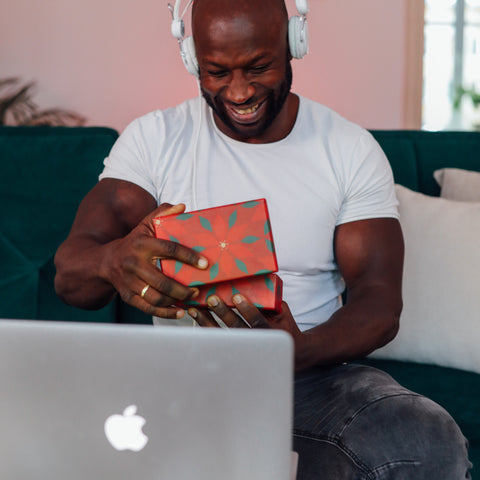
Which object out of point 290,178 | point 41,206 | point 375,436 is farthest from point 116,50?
point 375,436

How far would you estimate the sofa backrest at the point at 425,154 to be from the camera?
5.47ft

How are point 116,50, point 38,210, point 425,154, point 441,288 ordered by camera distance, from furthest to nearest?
point 116,50 < point 425,154 < point 38,210 < point 441,288

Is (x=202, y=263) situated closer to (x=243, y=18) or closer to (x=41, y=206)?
(x=243, y=18)

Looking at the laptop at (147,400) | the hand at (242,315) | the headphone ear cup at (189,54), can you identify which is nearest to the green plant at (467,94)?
the headphone ear cup at (189,54)

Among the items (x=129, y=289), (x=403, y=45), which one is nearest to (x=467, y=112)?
(x=403, y=45)

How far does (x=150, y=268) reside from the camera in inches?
33.5

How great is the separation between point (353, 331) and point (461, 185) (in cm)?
65

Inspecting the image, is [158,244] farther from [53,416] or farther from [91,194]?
[91,194]

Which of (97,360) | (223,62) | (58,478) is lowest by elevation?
(58,478)

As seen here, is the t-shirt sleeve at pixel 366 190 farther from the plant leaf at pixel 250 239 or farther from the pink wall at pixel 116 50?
the pink wall at pixel 116 50

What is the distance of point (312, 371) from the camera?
43.7 inches

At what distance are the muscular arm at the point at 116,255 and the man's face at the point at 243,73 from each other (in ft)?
0.79

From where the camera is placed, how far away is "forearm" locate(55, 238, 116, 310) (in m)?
1.08

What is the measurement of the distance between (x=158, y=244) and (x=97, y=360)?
0.29 metres
